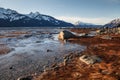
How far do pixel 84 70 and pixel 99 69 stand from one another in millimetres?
1534

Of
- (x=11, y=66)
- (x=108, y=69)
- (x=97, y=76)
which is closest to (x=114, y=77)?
(x=97, y=76)

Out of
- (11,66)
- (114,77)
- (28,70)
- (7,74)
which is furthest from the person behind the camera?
(11,66)

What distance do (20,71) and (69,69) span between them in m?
5.29

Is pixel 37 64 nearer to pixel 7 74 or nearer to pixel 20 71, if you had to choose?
pixel 20 71

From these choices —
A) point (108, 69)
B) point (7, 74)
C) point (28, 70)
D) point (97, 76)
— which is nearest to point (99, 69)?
point (108, 69)

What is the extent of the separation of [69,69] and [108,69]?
406cm

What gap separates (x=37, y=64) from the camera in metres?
25.2

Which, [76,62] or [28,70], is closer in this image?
[28,70]

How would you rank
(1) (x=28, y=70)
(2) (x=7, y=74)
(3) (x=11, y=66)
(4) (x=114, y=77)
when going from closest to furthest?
(4) (x=114, y=77) → (2) (x=7, y=74) → (1) (x=28, y=70) → (3) (x=11, y=66)

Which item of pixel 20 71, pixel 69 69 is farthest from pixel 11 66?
pixel 69 69

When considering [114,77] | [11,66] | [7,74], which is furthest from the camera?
[11,66]

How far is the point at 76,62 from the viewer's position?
81.7 ft

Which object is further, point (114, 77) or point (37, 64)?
point (37, 64)

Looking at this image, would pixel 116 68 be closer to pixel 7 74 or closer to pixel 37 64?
pixel 37 64
